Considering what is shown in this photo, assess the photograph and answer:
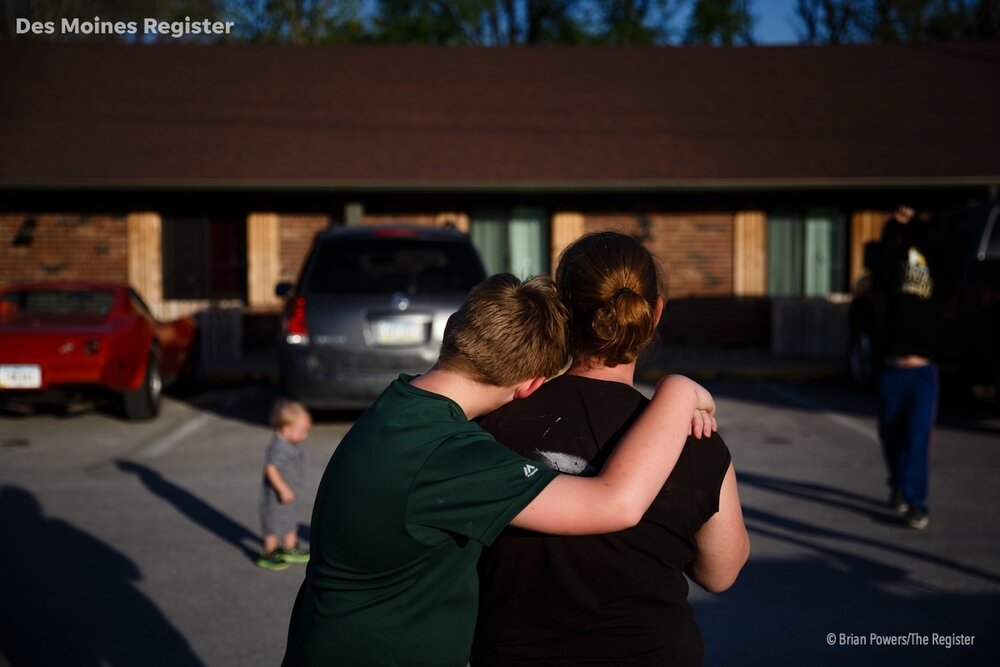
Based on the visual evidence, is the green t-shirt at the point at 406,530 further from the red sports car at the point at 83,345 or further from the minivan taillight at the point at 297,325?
the red sports car at the point at 83,345

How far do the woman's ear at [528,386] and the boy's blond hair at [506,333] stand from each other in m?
0.02

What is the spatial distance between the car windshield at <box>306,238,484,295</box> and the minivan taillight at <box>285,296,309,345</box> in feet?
0.68

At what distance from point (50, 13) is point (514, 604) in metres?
35.8

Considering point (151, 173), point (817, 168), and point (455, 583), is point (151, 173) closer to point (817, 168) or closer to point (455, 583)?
point (817, 168)

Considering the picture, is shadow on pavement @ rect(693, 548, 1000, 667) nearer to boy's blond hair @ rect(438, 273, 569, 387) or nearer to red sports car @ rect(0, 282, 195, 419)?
boy's blond hair @ rect(438, 273, 569, 387)

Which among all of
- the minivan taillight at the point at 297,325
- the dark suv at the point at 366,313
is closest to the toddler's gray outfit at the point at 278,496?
the dark suv at the point at 366,313

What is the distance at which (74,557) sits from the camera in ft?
18.7

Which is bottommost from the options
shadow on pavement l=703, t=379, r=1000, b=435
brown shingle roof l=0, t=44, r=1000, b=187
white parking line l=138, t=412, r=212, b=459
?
shadow on pavement l=703, t=379, r=1000, b=435

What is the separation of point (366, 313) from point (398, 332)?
335 mm

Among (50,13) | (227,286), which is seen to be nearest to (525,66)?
(227,286)

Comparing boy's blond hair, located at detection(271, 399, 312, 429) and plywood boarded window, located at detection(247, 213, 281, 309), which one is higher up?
plywood boarded window, located at detection(247, 213, 281, 309)

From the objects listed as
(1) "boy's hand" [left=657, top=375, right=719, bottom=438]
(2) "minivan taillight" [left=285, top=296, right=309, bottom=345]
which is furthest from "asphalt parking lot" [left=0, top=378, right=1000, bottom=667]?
(1) "boy's hand" [left=657, top=375, right=719, bottom=438]

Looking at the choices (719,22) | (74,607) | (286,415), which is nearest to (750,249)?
(286,415)

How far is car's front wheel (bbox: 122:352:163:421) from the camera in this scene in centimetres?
1026
